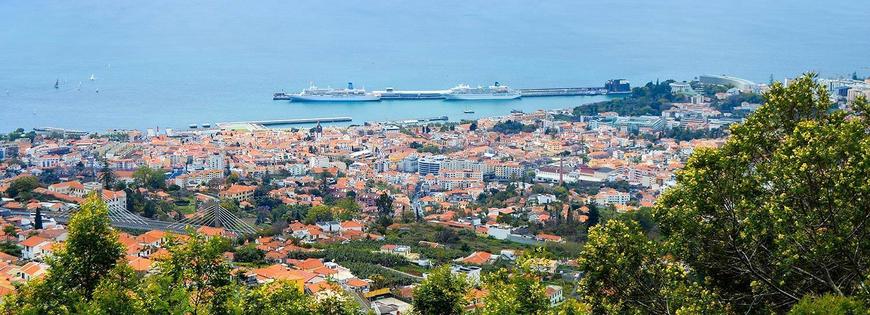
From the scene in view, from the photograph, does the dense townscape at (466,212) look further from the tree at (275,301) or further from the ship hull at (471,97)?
the ship hull at (471,97)

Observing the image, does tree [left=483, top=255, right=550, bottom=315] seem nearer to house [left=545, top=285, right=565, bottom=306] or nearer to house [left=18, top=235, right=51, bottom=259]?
house [left=545, top=285, right=565, bottom=306]

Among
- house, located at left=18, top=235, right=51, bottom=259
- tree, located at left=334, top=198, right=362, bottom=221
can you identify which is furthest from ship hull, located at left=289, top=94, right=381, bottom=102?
house, located at left=18, top=235, right=51, bottom=259

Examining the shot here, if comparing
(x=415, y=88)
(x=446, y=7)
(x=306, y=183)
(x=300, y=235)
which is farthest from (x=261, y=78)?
(x=446, y=7)

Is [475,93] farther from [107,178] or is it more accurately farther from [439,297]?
[439,297]

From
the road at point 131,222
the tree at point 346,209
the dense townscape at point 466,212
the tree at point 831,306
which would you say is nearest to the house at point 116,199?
the dense townscape at point 466,212

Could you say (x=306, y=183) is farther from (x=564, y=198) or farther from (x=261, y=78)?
(x=261, y=78)
